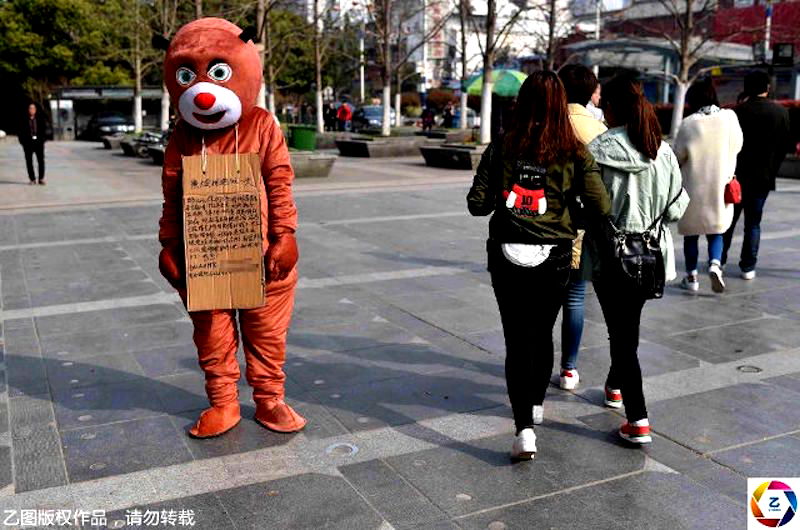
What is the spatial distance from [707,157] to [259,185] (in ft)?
13.0

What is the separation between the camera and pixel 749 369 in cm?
512

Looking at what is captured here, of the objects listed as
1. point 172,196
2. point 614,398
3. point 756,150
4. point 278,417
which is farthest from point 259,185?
point 756,150

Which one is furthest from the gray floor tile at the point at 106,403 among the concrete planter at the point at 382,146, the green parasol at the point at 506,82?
the green parasol at the point at 506,82

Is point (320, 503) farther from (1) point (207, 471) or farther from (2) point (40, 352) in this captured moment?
(2) point (40, 352)

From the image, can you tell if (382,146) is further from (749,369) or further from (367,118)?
(749,369)

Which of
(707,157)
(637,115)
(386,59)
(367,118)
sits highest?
(386,59)

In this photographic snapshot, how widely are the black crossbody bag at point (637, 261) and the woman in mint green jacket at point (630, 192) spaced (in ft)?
0.11

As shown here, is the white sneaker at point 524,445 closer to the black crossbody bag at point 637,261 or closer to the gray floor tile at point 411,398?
the gray floor tile at point 411,398

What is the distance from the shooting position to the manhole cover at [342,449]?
13.0 feet

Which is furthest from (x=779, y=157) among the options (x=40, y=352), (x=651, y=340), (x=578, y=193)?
(x=40, y=352)

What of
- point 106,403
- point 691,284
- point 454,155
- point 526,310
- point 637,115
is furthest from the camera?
point 454,155

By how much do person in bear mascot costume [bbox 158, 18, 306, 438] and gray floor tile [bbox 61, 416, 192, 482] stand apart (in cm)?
18

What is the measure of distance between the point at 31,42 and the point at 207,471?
4726 centimetres

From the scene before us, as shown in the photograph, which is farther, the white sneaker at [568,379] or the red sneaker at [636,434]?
the white sneaker at [568,379]
